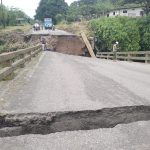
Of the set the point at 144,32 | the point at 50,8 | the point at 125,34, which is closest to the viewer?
the point at 125,34

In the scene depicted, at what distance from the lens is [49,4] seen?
429 ft

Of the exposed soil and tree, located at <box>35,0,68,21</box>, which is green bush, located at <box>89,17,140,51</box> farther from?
tree, located at <box>35,0,68,21</box>

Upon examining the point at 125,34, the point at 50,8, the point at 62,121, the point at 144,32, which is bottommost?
the point at 62,121

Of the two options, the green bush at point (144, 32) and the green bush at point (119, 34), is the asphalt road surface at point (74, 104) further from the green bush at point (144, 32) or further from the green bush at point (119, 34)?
the green bush at point (144, 32)

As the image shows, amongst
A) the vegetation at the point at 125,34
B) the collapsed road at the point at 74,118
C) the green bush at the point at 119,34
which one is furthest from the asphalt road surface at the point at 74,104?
the vegetation at the point at 125,34

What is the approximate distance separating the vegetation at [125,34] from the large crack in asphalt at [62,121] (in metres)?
37.5

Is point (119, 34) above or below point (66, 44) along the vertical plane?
above

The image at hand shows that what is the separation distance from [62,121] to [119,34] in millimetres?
38587

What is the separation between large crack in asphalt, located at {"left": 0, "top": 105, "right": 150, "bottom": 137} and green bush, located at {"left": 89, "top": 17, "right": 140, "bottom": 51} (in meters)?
37.2

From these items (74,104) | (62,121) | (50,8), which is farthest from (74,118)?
(50,8)

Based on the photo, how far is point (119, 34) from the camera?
4316 cm

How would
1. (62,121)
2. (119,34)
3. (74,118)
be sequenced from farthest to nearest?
(119,34) → (74,118) → (62,121)

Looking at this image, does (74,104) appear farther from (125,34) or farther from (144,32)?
(144,32)

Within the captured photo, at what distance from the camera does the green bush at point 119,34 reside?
142ft
